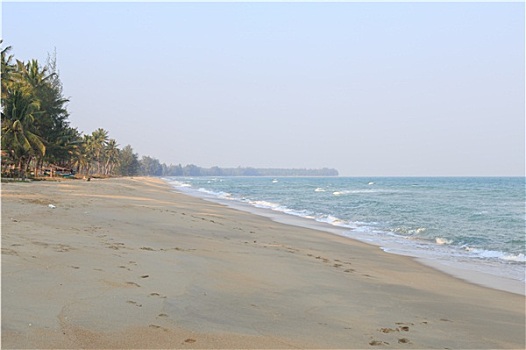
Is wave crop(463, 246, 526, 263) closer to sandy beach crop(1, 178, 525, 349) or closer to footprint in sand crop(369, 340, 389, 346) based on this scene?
sandy beach crop(1, 178, 525, 349)

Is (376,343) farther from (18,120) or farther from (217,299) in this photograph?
(18,120)

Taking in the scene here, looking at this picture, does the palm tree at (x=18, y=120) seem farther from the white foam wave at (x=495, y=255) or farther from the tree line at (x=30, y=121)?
the white foam wave at (x=495, y=255)

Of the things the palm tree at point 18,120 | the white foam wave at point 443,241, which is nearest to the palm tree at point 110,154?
the palm tree at point 18,120

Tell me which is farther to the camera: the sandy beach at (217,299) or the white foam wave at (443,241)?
the white foam wave at (443,241)

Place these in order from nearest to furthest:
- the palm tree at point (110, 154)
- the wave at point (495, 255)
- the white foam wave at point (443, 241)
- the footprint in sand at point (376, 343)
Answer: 1. the footprint in sand at point (376, 343)
2. the wave at point (495, 255)
3. the white foam wave at point (443, 241)
4. the palm tree at point (110, 154)

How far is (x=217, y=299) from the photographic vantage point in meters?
6.32

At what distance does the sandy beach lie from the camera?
466 cm

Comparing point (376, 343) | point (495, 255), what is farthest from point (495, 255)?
point (376, 343)

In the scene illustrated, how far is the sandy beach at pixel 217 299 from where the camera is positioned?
15.3ft

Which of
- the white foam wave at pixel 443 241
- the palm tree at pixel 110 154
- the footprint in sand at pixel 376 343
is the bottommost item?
the white foam wave at pixel 443 241

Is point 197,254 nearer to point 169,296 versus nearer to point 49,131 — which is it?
point 169,296

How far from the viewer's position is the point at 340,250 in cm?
1399

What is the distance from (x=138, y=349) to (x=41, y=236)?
6.02 m

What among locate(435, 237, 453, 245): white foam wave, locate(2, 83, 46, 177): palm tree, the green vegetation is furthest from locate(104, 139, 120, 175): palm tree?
locate(435, 237, 453, 245): white foam wave
